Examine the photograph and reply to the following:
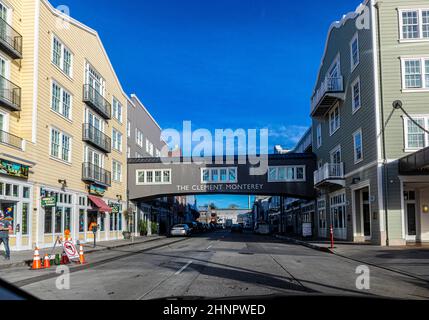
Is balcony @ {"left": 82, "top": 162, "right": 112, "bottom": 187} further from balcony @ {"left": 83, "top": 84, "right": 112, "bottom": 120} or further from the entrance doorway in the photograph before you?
the entrance doorway

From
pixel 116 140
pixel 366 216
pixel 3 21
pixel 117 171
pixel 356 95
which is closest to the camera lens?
pixel 3 21

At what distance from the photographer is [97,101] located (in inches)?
1416

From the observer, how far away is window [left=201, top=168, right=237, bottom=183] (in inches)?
1801

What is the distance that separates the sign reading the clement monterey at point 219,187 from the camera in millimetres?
45022

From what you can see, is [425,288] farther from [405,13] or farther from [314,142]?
[314,142]

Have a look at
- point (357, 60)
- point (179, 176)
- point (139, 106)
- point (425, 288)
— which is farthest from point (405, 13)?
point (139, 106)

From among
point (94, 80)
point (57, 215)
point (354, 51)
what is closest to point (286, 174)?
point (354, 51)

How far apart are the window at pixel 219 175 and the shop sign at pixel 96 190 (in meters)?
11.5

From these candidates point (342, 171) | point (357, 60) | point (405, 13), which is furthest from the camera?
point (342, 171)

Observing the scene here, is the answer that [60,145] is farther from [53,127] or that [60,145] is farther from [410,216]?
[410,216]

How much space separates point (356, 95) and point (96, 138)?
19363 mm

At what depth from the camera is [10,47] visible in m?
23.3

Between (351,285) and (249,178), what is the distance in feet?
114
